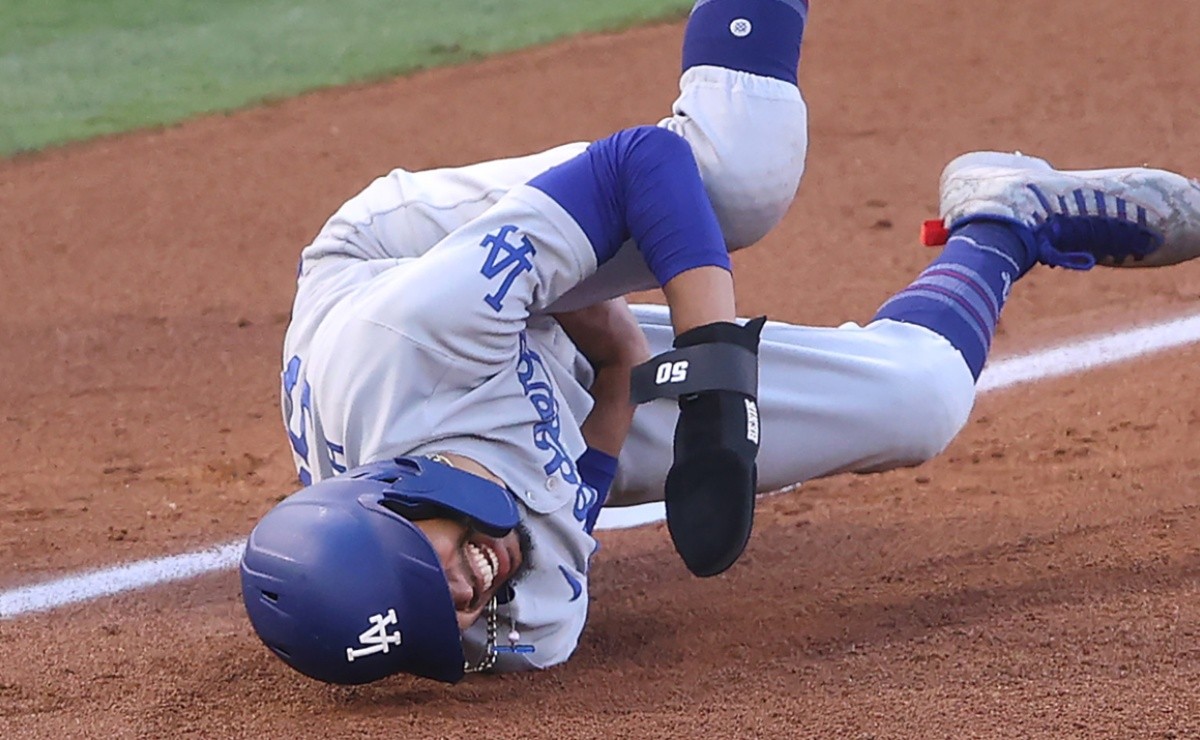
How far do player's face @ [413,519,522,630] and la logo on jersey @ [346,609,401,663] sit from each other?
Answer: 0.09 metres

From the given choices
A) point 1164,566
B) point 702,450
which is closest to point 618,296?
point 702,450

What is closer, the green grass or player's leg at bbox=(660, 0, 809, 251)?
player's leg at bbox=(660, 0, 809, 251)

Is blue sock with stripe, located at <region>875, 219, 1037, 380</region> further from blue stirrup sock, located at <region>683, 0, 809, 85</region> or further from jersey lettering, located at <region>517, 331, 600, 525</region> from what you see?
jersey lettering, located at <region>517, 331, 600, 525</region>

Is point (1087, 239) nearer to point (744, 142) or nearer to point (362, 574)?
point (744, 142)

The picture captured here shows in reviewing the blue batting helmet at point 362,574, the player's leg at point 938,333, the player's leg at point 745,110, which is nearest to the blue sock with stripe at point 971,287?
the player's leg at point 938,333

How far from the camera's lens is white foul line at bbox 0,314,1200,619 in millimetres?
2729

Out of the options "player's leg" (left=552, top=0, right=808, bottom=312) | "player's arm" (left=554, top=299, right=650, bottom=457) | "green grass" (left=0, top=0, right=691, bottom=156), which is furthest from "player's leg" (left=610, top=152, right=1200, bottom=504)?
"green grass" (left=0, top=0, right=691, bottom=156)

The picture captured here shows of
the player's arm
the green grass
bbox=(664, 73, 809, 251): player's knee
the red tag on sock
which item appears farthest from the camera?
the green grass

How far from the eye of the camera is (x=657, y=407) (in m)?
2.61

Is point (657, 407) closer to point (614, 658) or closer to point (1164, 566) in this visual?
point (614, 658)

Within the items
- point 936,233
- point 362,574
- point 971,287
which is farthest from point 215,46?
point 362,574

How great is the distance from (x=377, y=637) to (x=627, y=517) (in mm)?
1204

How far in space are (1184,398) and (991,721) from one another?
1503 mm

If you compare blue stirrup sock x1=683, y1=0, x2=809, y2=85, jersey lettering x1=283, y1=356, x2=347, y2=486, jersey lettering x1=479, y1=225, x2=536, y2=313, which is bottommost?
jersey lettering x1=283, y1=356, x2=347, y2=486
